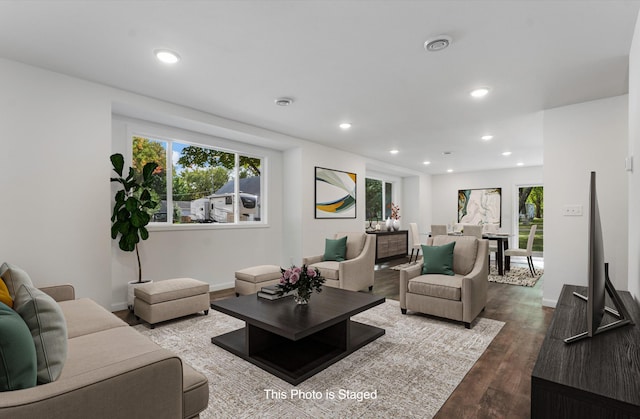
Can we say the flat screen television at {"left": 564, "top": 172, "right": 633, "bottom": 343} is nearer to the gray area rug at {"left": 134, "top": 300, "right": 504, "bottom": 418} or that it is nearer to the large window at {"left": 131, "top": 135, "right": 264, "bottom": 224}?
the gray area rug at {"left": 134, "top": 300, "right": 504, "bottom": 418}

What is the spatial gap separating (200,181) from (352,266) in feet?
8.41

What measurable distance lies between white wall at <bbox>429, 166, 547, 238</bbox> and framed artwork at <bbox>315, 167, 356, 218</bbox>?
12.5 feet

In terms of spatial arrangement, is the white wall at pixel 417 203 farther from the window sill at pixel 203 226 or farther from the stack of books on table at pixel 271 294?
the stack of books on table at pixel 271 294

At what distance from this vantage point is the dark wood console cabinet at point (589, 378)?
967 millimetres

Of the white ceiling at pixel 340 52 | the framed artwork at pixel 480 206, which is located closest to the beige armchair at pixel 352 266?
the white ceiling at pixel 340 52

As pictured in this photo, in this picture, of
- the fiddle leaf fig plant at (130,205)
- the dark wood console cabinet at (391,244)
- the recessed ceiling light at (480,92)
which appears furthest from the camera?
the dark wood console cabinet at (391,244)

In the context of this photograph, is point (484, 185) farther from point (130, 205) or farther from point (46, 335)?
point (46, 335)

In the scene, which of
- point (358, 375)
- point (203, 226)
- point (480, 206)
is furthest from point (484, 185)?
point (358, 375)

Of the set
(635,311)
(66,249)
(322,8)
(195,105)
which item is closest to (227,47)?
(322,8)

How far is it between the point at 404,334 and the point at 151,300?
2499 millimetres

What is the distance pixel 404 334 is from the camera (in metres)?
3.05

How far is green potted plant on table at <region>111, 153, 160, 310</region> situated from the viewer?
344 cm

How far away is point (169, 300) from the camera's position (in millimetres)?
3275

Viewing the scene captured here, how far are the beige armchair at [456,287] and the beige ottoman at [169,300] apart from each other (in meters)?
2.28
